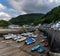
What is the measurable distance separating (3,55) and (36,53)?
3.38 ft

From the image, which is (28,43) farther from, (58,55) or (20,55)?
(58,55)

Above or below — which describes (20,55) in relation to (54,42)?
below

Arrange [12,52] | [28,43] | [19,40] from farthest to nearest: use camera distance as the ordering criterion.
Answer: [19,40] → [28,43] → [12,52]

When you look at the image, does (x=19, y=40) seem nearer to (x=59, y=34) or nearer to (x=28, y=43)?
(x=28, y=43)

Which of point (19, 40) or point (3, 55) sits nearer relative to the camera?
point (3, 55)

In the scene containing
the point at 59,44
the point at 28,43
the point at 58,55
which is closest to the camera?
the point at 58,55

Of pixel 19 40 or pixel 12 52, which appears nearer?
pixel 12 52

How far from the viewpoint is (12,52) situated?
600 cm

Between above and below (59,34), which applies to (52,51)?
below

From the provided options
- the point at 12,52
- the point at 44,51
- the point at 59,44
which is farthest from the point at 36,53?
the point at 59,44

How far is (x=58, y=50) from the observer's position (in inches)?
167

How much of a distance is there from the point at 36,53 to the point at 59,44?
1.28 meters

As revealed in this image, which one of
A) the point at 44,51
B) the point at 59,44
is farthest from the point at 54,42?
the point at 44,51

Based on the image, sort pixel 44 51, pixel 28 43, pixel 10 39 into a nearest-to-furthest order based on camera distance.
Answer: pixel 44 51, pixel 28 43, pixel 10 39
